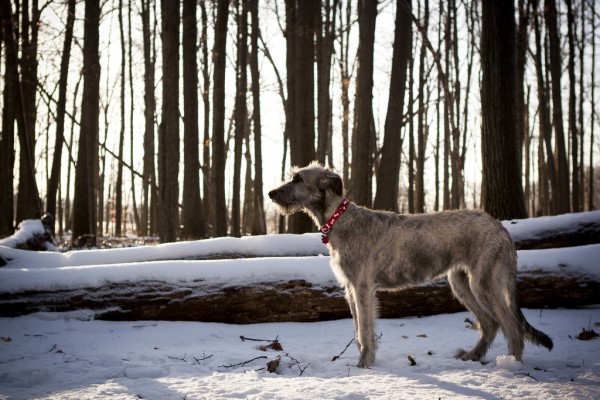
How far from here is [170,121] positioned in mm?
14367

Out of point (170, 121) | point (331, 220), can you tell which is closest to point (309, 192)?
point (331, 220)

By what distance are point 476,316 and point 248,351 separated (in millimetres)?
2589

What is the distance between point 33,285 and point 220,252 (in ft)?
9.01

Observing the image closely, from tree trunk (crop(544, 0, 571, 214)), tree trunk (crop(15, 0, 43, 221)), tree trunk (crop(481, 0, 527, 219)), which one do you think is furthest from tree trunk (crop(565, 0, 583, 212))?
tree trunk (crop(15, 0, 43, 221))

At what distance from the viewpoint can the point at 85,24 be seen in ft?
52.2

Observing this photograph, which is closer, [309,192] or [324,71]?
[309,192]

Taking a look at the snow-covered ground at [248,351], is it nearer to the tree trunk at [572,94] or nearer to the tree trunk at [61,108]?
the tree trunk at [61,108]

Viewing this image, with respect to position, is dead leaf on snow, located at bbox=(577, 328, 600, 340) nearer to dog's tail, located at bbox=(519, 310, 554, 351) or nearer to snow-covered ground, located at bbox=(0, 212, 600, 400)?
snow-covered ground, located at bbox=(0, 212, 600, 400)

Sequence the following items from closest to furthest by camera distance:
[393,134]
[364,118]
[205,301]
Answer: [205,301], [364,118], [393,134]

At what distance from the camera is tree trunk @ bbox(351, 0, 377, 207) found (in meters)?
13.9

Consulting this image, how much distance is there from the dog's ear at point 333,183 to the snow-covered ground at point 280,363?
72.2 inches

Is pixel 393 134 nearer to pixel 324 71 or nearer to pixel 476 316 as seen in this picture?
pixel 324 71

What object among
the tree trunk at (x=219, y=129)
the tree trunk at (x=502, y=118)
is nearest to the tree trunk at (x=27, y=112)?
the tree trunk at (x=219, y=129)

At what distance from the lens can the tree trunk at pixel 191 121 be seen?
14.6 m
